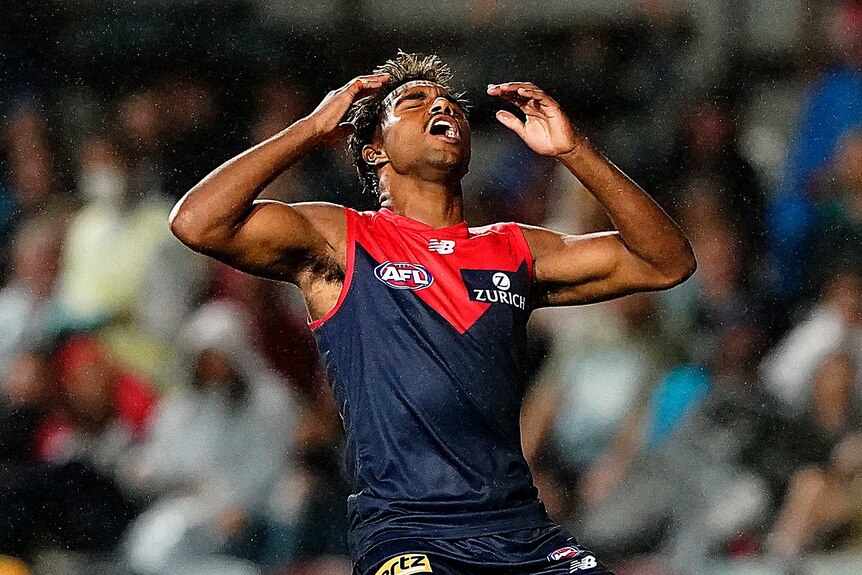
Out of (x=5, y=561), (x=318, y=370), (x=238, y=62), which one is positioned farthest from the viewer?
(x=238, y=62)

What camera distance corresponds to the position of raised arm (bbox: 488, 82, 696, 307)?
10.00 feet

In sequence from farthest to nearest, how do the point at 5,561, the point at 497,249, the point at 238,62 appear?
the point at 238,62 → the point at 5,561 → the point at 497,249

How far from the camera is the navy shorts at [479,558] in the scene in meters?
2.69

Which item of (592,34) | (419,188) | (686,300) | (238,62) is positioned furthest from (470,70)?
(419,188)

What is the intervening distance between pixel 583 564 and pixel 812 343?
313cm

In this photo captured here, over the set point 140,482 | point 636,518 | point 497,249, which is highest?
point 497,249

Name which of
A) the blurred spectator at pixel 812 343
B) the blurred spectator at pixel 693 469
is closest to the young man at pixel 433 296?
the blurred spectator at pixel 693 469

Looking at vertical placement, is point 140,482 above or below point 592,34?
below

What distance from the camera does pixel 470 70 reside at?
19.9 feet

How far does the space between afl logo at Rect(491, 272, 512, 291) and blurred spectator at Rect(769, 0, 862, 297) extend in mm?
2951

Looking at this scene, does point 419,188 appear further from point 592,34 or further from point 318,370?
point 592,34

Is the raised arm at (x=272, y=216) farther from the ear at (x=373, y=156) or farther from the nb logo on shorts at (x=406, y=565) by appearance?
the nb logo on shorts at (x=406, y=565)

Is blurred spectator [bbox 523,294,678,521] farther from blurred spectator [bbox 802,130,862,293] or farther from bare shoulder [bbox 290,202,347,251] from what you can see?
bare shoulder [bbox 290,202,347,251]

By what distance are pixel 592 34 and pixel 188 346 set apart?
2.43 m
